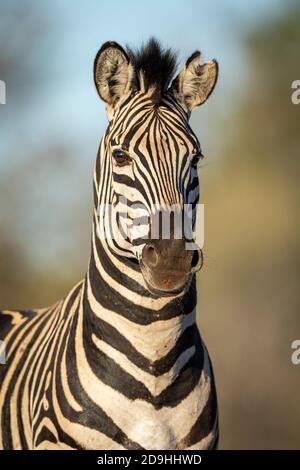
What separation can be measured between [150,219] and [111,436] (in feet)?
4.77

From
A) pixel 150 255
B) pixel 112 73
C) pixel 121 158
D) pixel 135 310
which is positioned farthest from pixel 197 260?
pixel 112 73

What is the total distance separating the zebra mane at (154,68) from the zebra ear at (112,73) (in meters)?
0.08

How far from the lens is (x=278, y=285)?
23.4 meters

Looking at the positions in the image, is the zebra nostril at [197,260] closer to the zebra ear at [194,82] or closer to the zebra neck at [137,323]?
the zebra neck at [137,323]

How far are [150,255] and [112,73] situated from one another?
4.90 ft

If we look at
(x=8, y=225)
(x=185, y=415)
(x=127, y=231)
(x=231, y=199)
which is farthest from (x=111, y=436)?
(x=231, y=199)

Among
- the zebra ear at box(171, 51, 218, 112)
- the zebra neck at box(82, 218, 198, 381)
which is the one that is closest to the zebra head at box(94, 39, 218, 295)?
the zebra ear at box(171, 51, 218, 112)

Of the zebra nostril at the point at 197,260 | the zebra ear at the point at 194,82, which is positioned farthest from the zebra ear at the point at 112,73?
the zebra nostril at the point at 197,260

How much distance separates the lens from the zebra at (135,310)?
19.5ft

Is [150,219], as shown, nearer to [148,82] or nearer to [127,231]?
[127,231]

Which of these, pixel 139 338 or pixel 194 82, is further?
pixel 194 82

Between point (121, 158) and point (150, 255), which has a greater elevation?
point (121, 158)

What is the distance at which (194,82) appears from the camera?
21.9ft

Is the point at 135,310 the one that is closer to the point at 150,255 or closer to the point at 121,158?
the point at 150,255
